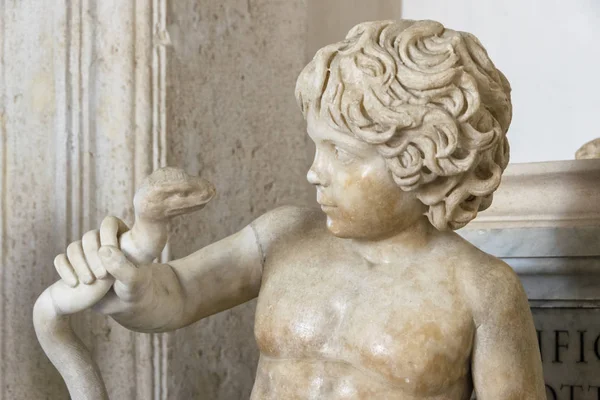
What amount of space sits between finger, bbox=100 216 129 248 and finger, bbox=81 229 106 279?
0.03 feet

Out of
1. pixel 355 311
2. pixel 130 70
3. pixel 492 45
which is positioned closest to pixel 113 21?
pixel 130 70

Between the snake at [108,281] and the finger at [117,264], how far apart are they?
0.06 feet

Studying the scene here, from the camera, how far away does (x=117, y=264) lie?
1.57m

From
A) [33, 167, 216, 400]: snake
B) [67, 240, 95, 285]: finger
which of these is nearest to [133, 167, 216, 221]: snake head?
[33, 167, 216, 400]: snake

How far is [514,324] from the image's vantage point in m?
1.57

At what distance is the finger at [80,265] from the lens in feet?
5.21

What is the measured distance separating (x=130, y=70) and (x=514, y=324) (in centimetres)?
88

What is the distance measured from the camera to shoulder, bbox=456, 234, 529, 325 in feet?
5.13

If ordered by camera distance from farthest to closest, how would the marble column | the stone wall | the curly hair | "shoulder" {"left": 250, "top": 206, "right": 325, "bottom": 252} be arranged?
1. the stone wall
2. the marble column
3. "shoulder" {"left": 250, "top": 206, "right": 325, "bottom": 252}
4. the curly hair

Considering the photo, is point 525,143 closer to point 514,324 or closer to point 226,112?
point 226,112

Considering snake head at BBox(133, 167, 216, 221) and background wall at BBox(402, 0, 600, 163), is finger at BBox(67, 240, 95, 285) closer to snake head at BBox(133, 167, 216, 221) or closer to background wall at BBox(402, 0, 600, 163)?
snake head at BBox(133, 167, 216, 221)

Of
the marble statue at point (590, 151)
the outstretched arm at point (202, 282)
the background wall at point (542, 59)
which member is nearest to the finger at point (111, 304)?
the outstretched arm at point (202, 282)

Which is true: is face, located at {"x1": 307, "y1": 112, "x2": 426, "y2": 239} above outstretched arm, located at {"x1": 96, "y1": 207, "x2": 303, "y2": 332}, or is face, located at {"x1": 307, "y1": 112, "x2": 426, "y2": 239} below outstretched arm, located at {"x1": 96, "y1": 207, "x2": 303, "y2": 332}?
above

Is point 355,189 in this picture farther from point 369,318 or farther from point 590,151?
point 590,151
